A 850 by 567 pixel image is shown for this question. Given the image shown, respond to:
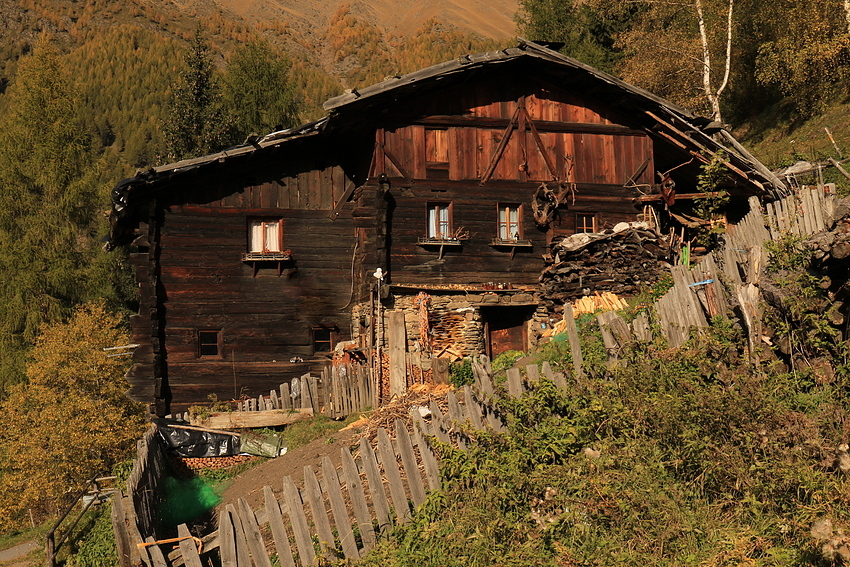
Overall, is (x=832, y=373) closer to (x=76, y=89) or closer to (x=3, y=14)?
(x=76, y=89)

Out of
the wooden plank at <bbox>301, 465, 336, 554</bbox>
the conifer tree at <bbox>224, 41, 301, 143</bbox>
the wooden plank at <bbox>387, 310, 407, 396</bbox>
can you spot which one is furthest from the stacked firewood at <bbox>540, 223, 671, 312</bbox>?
the conifer tree at <bbox>224, 41, 301, 143</bbox>

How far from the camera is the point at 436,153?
2119 cm

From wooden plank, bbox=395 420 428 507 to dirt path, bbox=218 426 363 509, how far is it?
12.9ft

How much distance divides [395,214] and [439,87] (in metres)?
3.29

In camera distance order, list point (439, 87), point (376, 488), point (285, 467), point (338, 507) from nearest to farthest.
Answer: point (338, 507), point (376, 488), point (285, 467), point (439, 87)

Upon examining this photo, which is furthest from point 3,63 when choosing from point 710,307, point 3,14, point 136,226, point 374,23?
point 710,307

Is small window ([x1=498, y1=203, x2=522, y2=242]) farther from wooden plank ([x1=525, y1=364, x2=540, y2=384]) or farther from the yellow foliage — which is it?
the yellow foliage

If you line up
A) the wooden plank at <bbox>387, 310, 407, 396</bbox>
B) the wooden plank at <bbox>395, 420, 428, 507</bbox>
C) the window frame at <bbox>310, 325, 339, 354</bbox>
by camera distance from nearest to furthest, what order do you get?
the wooden plank at <bbox>395, 420, 428, 507</bbox>, the wooden plank at <bbox>387, 310, 407, 396</bbox>, the window frame at <bbox>310, 325, 339, 354</bbox>

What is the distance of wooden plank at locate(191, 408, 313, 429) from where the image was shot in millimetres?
17609

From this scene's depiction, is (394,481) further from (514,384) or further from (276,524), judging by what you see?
(514,384)

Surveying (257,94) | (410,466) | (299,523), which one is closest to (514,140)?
(410,466)

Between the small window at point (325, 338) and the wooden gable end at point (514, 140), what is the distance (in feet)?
13.8

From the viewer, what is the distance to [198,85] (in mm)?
36844

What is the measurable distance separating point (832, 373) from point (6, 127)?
29837 mm
